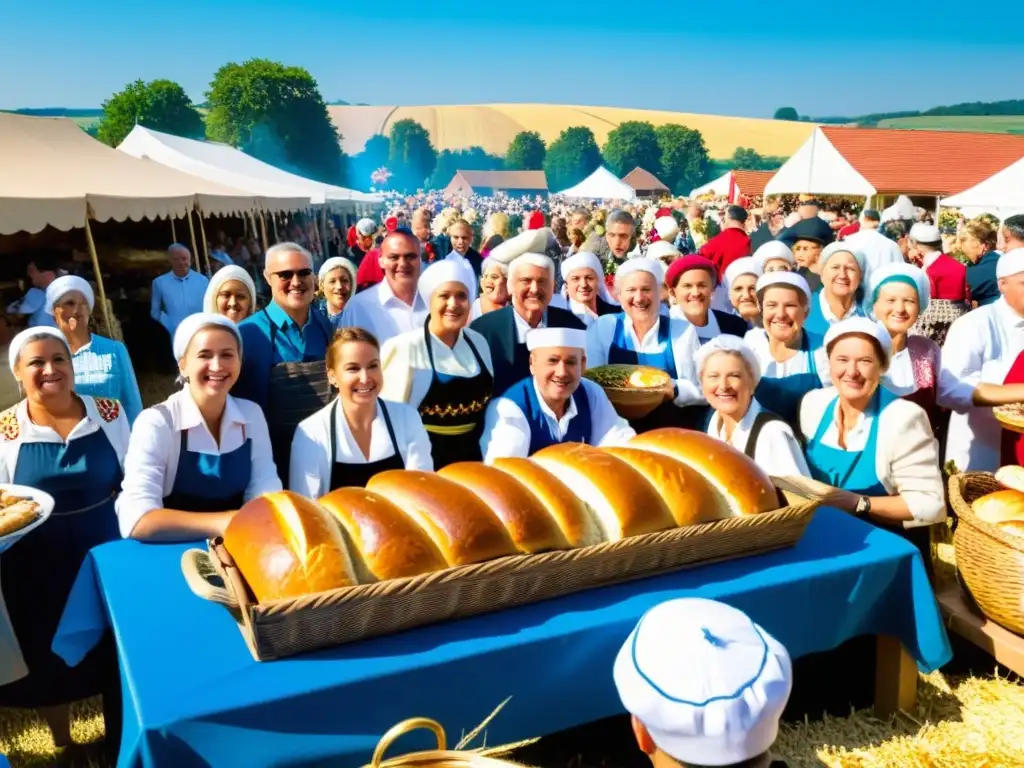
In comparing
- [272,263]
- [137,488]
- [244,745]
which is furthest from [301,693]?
[272,263]

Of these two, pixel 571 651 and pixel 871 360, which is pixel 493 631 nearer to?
pixel 571 651

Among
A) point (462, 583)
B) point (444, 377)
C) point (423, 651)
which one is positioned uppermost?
point (444, 377)

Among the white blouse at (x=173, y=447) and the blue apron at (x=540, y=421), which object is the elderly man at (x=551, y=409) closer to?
the blue apron at (x=540, y=421)

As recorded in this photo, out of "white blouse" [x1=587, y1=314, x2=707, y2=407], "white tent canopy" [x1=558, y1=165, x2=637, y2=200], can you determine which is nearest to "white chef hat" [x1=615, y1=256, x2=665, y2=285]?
"white blouse" [x1=587, y1=314, x2=707, y2=407]

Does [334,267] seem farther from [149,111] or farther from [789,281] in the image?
[149,111]

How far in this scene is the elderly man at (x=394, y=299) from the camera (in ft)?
14.0

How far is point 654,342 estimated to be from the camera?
3898 millimetres

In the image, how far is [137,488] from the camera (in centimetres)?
240

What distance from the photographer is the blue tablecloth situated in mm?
1568

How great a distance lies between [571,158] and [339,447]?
116157mm

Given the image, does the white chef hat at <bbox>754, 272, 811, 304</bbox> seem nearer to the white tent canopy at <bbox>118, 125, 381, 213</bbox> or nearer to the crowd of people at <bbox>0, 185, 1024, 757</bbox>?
the crowd of people at <bbox>0, 185, 1024, 757</bbox>

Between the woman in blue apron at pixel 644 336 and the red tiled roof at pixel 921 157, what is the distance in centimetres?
2937

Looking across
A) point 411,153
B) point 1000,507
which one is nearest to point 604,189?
point 1000,507

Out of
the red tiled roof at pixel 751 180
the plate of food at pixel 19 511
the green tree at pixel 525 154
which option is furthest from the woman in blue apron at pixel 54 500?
the green tree at pixel 525 154
